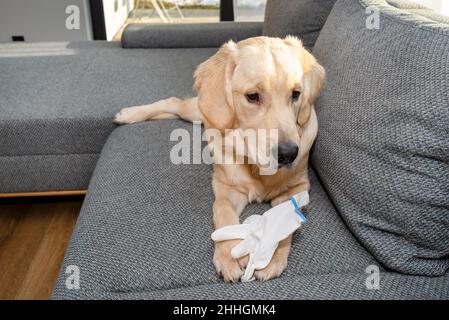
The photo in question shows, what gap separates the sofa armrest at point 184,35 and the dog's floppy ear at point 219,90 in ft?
5.07

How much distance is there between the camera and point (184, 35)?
2.86m

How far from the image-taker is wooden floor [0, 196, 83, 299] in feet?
5.55

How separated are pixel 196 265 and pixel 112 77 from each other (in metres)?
1.51

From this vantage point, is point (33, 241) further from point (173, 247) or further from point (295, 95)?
point (295, 95)

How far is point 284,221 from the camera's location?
1.10 m

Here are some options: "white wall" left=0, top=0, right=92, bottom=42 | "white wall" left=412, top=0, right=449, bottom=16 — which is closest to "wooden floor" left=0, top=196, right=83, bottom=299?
"white wall" left=412, top=0, right=449, bottom=16

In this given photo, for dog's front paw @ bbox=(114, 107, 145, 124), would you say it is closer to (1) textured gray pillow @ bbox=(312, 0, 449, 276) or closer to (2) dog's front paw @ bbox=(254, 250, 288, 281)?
(1) textured gray pillow @ bbox=(312, 0, 449, 276)

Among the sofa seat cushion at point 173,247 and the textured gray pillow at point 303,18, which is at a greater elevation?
the textured gray pillow at point 303,18

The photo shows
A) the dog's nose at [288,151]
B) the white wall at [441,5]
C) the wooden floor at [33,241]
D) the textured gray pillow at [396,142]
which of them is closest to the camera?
the textured gray pillow at [396,142]

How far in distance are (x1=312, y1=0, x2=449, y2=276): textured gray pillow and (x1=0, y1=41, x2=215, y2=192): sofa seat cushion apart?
3.60 feet

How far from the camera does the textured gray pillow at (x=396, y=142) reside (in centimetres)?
99

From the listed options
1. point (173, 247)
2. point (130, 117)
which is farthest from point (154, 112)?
point (173, 247)

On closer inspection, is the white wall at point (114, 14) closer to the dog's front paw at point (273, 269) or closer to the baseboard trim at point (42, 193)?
the baseboard trim at point (42, 193)

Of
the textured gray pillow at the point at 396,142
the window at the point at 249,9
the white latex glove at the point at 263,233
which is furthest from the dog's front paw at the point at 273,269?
the window at the point at 249,9
